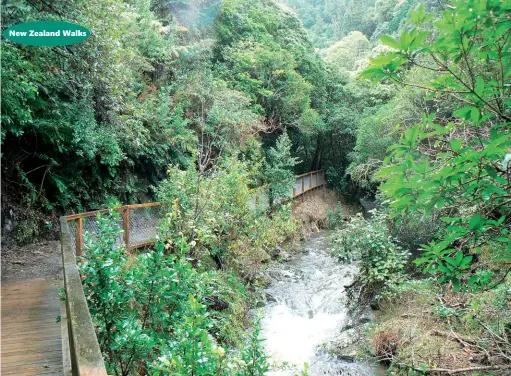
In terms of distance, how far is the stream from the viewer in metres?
6.68

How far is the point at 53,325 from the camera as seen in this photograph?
466 centimetres

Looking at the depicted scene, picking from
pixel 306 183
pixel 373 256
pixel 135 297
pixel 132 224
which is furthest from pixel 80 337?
pixel 306 183

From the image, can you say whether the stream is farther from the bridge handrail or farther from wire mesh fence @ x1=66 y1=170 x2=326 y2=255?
wire mesh fence @ x1=66 y1=170 x2=326 y2=255

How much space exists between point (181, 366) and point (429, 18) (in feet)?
8.61

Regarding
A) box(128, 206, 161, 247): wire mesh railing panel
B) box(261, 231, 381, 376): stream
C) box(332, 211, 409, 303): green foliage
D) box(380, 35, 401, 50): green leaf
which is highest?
box(380, 35, 401, 50): green leaf

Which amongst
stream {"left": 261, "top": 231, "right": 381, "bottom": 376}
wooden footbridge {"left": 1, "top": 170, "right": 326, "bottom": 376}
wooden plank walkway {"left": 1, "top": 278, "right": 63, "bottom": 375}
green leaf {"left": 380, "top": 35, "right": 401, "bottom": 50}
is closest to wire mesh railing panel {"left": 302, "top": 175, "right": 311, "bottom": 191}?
stream {"left": 261, "top": 231, "right": 381, "bottom": 376}

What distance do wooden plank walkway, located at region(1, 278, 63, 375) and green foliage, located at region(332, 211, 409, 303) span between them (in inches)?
250

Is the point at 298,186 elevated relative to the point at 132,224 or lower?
lower

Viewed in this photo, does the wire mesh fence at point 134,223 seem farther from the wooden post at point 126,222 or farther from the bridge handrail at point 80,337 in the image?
the bridge handrail at point 80,337

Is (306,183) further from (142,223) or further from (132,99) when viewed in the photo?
(142,223)

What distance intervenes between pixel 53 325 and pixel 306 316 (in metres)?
6.15

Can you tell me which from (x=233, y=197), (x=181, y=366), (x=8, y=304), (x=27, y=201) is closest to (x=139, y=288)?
(x=181, y=366)

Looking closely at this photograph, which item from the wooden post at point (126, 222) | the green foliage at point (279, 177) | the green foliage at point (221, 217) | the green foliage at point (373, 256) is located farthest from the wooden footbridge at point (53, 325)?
the green foliage at point (279, 177)

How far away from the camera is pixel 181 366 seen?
2.44 m
